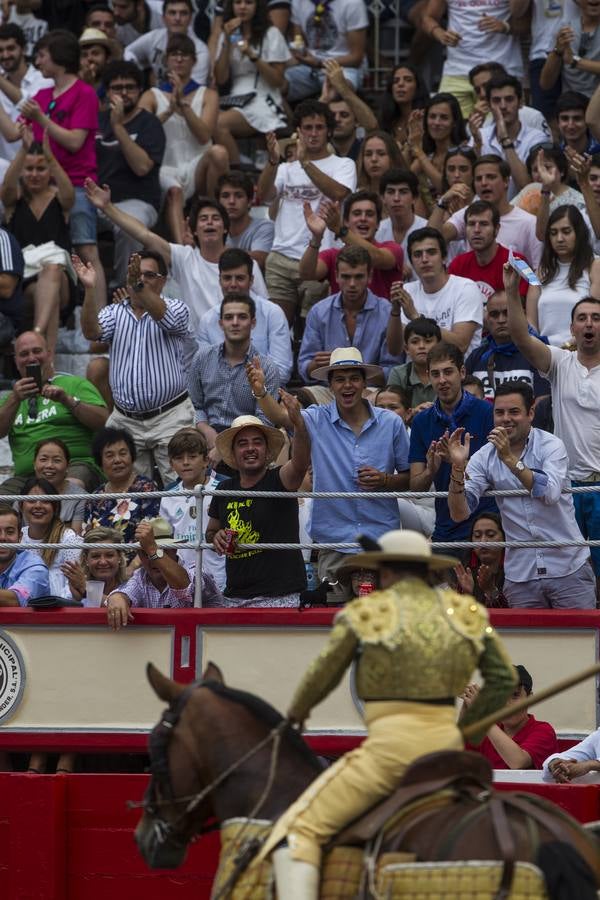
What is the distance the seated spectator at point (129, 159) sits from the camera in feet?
47.1

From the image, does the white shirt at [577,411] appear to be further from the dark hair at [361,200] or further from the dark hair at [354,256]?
the dark hair at [361,200]

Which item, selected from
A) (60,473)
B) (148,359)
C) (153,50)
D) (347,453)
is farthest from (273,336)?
(153,50)

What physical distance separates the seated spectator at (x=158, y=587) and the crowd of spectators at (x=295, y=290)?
0.02 m

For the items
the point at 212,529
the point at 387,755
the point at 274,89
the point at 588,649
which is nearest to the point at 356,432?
the point at 212,529

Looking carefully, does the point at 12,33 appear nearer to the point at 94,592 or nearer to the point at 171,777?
the point at 94,592

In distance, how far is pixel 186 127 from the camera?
15062 mm

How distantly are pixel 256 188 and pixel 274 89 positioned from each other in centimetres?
172

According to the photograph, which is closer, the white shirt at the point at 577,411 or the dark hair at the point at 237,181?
the white shirt at the point at 577,411

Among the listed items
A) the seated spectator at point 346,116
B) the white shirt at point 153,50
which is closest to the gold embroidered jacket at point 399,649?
the seated spectator at point 346,116

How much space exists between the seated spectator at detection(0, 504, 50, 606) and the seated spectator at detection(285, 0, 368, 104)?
6.87 m

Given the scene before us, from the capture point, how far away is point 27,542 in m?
10.7

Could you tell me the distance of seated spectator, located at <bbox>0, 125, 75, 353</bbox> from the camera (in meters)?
13.3

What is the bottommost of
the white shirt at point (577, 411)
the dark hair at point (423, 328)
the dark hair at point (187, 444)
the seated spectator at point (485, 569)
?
the seated spectator at point (485, 569)

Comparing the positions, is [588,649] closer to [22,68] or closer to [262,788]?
[262,788]
